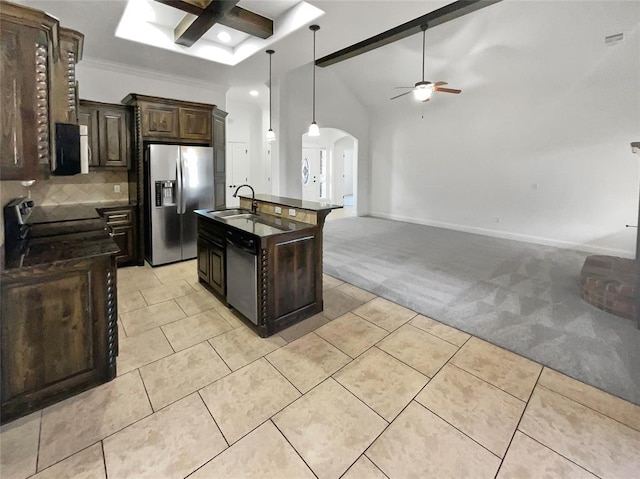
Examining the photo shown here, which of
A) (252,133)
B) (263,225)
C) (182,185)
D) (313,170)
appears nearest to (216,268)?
(263,225)

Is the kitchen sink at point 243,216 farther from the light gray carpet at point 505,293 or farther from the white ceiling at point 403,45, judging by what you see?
the white ceiling at point 403,45

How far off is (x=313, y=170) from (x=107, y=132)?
320 inches

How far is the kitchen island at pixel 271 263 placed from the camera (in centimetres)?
272

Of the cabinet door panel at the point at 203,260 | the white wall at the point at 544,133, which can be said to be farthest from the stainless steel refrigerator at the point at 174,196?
the white wall at the point at 544,133

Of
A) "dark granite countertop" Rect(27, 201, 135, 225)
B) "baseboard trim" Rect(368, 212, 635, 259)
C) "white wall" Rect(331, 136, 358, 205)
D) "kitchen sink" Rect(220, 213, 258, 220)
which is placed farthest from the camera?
"white wall" Rect(331, 136, 358, 205)

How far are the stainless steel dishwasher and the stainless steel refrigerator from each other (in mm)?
2053

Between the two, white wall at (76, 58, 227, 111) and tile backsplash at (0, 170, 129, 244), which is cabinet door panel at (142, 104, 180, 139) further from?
tile backsplash at (0, 170, 129, 244)

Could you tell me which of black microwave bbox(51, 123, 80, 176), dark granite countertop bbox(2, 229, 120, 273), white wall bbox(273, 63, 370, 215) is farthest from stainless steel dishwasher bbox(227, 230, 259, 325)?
white wall bbox(273, 63, 370, 215)

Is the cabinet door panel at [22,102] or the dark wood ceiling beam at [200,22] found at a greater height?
the dark wood ceiling beam at [200,22]

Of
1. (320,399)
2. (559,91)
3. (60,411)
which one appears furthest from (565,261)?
(60,411)

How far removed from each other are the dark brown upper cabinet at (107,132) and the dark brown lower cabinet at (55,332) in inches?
117

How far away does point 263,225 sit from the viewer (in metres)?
3.07

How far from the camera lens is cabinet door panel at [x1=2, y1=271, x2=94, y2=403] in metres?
1.79

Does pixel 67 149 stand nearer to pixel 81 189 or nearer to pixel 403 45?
pixel 81 189
